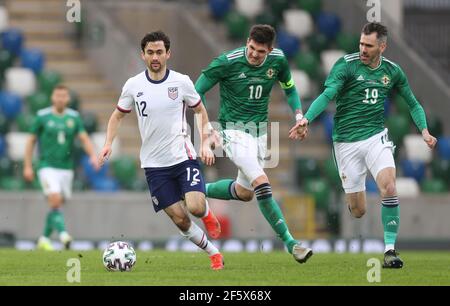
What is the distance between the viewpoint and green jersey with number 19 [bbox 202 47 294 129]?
1565 cm

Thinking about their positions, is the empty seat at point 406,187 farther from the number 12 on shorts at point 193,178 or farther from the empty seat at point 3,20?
the number 12 on shorts at point 193,178

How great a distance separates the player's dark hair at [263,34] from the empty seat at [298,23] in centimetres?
1446

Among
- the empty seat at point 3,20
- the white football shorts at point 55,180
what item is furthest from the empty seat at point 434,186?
the empty seat at point 3,20

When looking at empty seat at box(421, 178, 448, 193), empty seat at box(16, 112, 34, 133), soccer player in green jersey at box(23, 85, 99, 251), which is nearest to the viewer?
soccer player in green jersey at box(23, 85, 99, 251)

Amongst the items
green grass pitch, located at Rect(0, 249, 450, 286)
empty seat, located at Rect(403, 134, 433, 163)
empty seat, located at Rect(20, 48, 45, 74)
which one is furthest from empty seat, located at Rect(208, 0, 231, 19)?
green grass pitch, located at Rect(0, 249, 450, 286)

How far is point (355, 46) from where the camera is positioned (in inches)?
1110

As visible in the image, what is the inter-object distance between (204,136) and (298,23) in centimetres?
1586

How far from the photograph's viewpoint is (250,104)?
619 inches

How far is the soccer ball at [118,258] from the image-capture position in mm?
14461

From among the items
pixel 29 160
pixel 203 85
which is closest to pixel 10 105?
pixel 29 160

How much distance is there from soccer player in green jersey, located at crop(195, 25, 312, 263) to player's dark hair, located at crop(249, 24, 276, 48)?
0.06m

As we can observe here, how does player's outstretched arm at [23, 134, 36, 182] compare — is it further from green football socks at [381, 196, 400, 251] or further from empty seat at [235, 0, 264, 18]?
empty seat at [235, 0, 264, 18]

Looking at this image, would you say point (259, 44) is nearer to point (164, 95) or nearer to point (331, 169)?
point (164, 95)

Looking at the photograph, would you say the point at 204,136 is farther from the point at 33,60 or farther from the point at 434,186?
the point at 33,60
